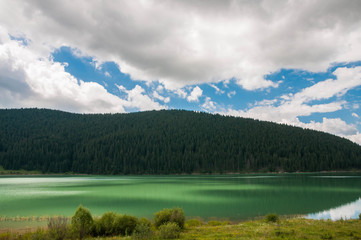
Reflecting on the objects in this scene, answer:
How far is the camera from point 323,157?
172 metres

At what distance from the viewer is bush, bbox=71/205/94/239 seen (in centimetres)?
1490

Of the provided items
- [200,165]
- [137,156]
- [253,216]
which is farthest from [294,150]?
[253,216]

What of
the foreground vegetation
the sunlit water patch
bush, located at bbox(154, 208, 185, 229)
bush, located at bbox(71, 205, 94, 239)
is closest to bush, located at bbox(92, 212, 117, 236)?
the foreground vegetation

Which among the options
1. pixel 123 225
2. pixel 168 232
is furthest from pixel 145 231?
pixel 123 225

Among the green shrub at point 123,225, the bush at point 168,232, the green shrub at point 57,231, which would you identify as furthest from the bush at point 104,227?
the bush at point 168,232

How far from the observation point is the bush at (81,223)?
14.9 meters

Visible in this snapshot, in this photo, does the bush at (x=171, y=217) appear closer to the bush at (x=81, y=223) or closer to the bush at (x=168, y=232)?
the bush at (x=168, y=232)

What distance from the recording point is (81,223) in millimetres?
15320

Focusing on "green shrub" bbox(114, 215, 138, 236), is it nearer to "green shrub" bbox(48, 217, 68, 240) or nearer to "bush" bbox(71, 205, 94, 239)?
"bush" bbox(71, 205, 94, 239)

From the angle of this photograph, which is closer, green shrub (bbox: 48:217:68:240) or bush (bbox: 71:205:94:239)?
green shrub (bbox: 48:217:68:240)

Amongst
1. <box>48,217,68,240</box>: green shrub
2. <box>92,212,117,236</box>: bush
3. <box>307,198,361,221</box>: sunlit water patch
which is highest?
<box>48,217,68,240</box>: green shrub

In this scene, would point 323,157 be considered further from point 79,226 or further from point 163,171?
point 79,226

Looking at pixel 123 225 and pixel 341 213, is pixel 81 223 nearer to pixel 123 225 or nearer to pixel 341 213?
pixel 123 225

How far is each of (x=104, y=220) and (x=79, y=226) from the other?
6.25ft
